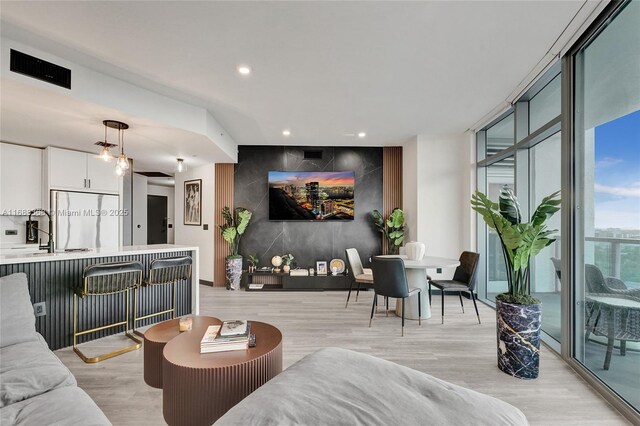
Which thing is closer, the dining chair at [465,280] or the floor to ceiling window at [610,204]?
the floor to ceiling window at [610,204]

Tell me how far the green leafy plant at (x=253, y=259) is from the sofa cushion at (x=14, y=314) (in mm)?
3720

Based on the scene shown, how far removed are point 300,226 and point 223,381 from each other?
432 centimetres

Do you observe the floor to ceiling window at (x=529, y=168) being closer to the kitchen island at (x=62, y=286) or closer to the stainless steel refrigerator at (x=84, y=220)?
the kitchen island at (x=62, y=286)

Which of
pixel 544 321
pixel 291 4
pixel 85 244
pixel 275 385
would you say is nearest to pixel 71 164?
pixel 85 244

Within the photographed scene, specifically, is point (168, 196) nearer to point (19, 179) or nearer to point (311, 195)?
point (19, 179)

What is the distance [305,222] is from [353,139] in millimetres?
1912

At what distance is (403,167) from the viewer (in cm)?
569

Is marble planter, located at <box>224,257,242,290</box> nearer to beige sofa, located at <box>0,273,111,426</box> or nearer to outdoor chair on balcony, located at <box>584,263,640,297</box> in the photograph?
beige sofa, located at <box>0,273,111,426</box>

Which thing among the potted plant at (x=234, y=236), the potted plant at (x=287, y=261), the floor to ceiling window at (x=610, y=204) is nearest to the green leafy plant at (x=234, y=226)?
the potted plant at (x=234, y=236)

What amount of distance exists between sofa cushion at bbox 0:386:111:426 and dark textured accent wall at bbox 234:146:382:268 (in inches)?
175

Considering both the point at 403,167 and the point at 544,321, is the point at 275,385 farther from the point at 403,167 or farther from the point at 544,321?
the point at 403,167

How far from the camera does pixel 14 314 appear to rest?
185 centimetres

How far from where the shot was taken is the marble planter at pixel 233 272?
5453mm

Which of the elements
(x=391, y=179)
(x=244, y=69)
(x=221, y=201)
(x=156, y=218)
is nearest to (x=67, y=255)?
(x=244, y=69)
